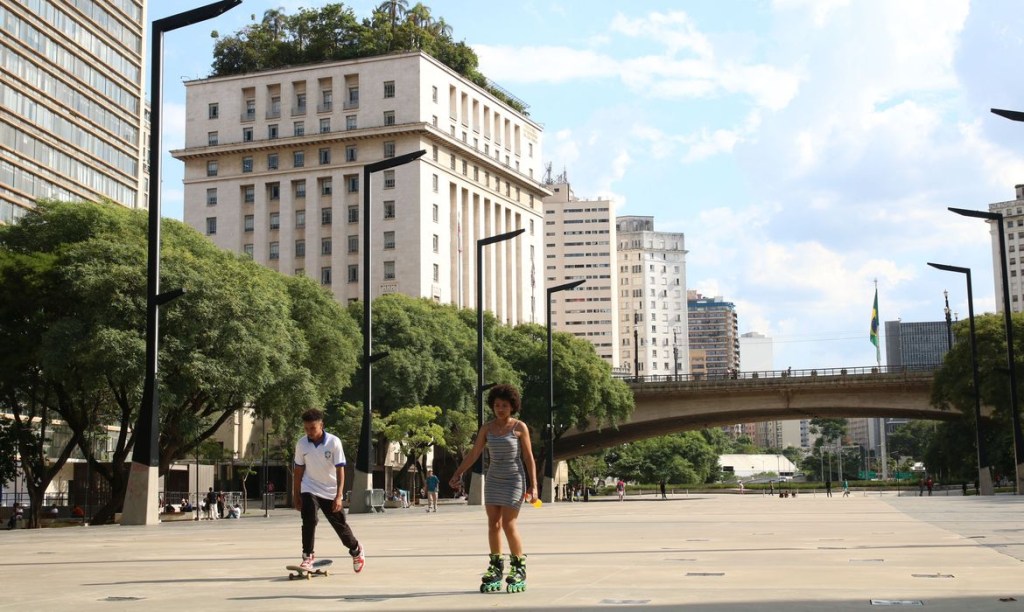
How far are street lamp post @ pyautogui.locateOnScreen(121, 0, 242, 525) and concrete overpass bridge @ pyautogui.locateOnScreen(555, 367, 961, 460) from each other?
2345 inches

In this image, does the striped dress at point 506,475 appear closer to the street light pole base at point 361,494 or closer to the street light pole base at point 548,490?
the street light pole base at point 361,494

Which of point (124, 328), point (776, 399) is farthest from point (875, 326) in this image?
point (124, 328)

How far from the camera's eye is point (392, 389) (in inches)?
2633

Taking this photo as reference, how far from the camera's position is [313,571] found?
477 inches

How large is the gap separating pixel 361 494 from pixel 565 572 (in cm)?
2622

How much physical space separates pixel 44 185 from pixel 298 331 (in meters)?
35.8

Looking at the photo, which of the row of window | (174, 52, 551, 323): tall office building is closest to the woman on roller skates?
(174, 52, 551, 323): tall office building

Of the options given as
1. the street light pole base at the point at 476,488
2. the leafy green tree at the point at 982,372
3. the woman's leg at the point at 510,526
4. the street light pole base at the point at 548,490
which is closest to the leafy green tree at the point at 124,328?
the street light pole base at the point at 476,488

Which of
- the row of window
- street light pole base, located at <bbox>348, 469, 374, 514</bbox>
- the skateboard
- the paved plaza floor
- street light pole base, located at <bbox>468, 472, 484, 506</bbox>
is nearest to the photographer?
the paved plaza floor

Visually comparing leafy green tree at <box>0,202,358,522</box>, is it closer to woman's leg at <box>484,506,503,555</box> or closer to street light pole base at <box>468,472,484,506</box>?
street light pole base at <box>468,472,484,506</box>

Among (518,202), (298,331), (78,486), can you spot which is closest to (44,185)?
(78,486)

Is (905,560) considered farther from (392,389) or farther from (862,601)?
(392,389)

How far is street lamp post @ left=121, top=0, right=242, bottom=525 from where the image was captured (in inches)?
1032

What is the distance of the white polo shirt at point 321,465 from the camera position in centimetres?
1269
